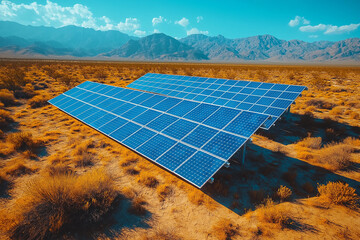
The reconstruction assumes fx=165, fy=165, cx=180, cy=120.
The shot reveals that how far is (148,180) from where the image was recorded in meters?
7.98

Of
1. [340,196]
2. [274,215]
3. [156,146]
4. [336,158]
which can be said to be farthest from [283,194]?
[156,146]

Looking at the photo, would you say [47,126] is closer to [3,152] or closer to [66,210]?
[3,152]

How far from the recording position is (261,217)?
5949 mm

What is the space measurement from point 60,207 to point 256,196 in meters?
7.47

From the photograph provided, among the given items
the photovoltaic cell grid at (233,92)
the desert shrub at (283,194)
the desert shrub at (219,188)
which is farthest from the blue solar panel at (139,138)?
the photovoltaic cell grid at (233,92)

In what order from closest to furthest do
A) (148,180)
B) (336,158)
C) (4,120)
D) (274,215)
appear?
(274,215), (148,180), (336,158), (4,120)

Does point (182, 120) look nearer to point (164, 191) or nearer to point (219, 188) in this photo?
point (164, 191)

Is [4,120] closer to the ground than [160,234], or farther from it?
closer to the ground

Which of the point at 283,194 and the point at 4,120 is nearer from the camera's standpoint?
the point at 283,194

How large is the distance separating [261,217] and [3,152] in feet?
46.1

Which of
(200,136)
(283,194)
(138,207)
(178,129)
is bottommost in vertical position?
(138,207)

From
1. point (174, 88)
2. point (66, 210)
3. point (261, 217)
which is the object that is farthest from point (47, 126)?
point (261, 217)

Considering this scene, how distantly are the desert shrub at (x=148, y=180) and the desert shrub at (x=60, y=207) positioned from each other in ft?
5.02

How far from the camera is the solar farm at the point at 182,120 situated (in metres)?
6.72
